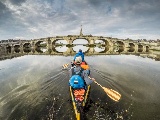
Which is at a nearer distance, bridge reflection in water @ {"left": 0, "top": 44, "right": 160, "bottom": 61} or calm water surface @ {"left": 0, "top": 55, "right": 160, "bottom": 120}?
calm water surface @ {"left": 0, "top": 55, "right": 160, "bottom": 120}

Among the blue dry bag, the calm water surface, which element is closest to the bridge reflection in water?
the calm water surface

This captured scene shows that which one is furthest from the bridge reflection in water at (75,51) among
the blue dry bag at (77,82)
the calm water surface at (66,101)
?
the blue dry bag at (77,82)

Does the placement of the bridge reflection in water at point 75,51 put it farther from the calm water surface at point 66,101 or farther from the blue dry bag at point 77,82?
the blue dry bag at point 77,82

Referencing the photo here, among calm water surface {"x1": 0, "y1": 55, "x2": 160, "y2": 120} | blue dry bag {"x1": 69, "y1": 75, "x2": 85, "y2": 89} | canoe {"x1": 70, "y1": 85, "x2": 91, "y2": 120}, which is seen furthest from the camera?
blue dry bag {"x1": 69, "y1": 75, "x2": 85, "y2": 89}

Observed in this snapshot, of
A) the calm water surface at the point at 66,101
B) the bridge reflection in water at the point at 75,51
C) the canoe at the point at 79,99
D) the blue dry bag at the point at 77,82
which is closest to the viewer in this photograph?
the canoe at the point at 79,99

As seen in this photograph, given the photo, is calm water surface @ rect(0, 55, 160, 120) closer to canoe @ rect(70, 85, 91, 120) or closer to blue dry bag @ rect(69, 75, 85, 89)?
canoe @ rect(70, 85, 91, 120)

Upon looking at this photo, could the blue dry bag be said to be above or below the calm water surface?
above

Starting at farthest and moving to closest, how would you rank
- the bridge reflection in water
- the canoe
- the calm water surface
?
the bridge reflection in water < the calm water surface < the canoe

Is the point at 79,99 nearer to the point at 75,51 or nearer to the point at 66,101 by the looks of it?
the point at 66,101

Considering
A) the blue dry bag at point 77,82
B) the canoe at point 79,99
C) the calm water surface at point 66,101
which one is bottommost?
the calm water surface at point 66,101

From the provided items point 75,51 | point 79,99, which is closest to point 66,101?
point 79,99

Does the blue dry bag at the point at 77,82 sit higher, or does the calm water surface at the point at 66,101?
the blue dry bag at the point at 77,82

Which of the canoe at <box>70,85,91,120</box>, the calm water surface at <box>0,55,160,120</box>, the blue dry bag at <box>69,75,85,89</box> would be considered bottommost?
the calm water surface at <box>0,55,160,120</box>

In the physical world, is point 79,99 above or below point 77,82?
below
